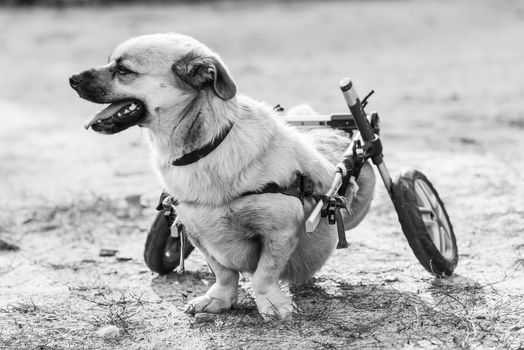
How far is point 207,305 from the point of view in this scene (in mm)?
4078

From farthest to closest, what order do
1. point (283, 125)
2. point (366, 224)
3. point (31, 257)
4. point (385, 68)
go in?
point (385, 68), point (366, 224), point (31, 257), point (283, 125)

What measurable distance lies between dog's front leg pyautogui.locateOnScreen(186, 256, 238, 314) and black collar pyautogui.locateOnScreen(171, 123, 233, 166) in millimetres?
558

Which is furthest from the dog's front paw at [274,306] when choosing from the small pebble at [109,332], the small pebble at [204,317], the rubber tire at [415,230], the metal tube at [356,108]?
the metal tube at [356,108]

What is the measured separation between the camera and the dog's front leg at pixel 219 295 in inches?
161

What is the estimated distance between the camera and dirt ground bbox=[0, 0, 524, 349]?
3.81 m

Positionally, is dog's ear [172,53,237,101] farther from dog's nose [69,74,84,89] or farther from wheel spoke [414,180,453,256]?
wheel spoke [414,180,453,256]

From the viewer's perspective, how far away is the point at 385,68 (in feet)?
38.2

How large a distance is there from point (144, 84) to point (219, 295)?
41.1 inches

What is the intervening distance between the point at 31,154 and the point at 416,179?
4.29m

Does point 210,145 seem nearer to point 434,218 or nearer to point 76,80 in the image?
point 76,80

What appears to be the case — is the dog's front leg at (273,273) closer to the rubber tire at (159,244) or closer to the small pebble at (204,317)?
the small pebble at (204,317)

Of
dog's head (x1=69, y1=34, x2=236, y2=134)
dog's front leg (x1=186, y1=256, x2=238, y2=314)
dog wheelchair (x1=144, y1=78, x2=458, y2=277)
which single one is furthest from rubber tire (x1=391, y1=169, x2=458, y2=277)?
dog's head (x1=69, y1=34, x2=236, y2=134)

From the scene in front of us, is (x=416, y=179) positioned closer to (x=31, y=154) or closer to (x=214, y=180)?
(x=214, y=180)

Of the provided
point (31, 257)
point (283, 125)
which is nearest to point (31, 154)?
point (31, 257)
